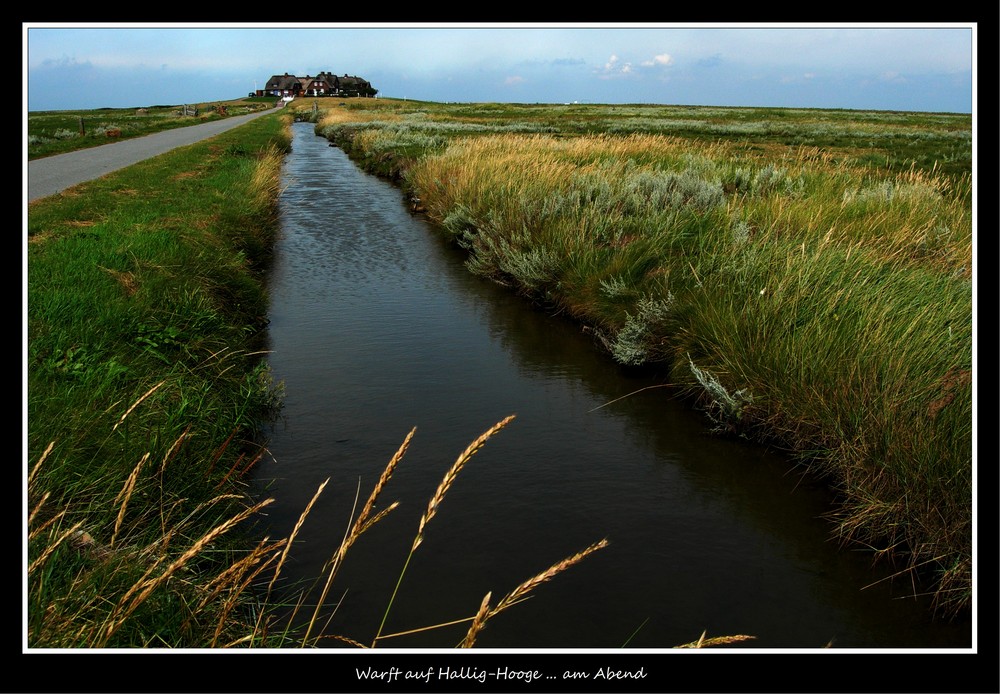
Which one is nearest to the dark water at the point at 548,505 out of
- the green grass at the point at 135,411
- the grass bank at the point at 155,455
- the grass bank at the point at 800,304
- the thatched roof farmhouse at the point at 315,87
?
the grass bank at the point at 155,455

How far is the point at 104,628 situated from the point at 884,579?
4304 mm

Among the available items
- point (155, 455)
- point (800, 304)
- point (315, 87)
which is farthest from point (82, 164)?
point (315, 87)

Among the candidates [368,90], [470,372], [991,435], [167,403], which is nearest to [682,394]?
[470,372]

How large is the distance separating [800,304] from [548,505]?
3.17 metres

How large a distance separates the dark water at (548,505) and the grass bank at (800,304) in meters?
0.34

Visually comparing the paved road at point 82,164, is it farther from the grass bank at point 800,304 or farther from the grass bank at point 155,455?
the grass bank at point 800,304

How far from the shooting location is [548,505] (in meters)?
5.26

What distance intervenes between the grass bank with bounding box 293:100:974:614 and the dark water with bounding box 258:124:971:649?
1.10ft

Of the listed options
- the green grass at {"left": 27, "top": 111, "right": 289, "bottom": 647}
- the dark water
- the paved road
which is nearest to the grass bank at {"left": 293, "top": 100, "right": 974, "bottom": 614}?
the dark water

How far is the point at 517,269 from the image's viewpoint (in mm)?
10969

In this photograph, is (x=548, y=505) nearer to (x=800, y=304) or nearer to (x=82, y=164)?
(x=800, y=304)

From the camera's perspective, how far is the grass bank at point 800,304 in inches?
186

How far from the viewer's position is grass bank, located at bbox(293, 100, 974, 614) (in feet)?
15.5
